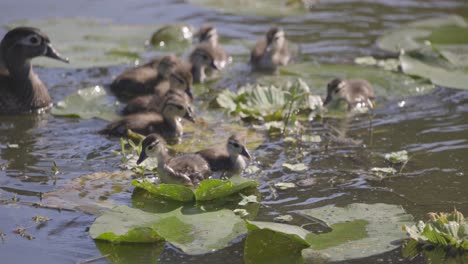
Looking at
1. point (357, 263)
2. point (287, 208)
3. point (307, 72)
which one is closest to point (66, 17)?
point (307, 72)

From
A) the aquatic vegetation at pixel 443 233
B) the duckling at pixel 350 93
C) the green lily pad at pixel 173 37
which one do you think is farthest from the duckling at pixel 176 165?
the green lily pad at pixel 173 37

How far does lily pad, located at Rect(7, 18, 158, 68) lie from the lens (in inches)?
401

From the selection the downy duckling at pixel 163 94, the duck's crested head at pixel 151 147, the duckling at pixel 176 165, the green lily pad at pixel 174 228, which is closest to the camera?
the green lily pad at pixel 174 228

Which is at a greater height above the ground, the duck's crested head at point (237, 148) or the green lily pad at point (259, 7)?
the duck's crested head at point (237, 148)

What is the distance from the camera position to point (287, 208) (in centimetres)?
665

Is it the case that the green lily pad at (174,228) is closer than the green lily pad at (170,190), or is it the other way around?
the green lily pad at (174,228)

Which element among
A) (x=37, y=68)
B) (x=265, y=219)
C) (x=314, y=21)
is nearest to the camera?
(x=265, y=219)

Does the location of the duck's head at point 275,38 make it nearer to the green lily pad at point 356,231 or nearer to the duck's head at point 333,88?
the duck's head at point 333,88

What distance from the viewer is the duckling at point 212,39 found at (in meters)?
10.4

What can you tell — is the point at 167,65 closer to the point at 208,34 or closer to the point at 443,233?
the point at 208,34

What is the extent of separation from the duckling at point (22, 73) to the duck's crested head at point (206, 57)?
1420 mm

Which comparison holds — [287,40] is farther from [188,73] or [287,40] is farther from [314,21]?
[188,73]

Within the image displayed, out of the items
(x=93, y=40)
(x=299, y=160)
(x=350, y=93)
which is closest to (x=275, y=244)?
(x=299, y=160)

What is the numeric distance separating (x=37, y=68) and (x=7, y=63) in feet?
2.87
